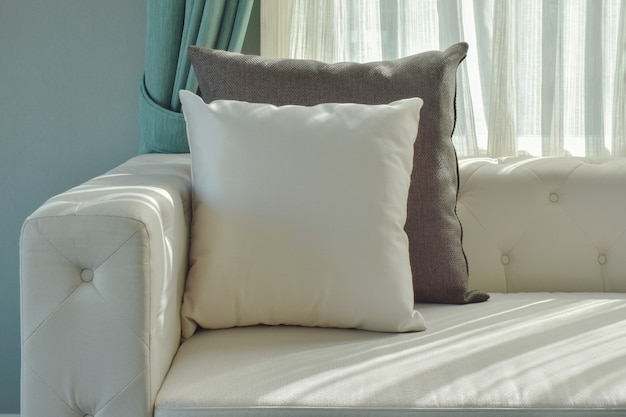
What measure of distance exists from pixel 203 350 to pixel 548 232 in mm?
931

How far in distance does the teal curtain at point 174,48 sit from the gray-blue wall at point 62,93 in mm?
152

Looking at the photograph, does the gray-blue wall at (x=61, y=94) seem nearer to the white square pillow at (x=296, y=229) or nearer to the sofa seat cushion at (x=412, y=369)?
the white square pillow at (x=296, y=229)

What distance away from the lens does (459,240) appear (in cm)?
179

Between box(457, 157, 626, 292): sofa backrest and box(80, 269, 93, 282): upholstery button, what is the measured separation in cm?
98

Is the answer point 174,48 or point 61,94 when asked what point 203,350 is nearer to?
point 174,48

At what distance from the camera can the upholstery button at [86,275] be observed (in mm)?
1287

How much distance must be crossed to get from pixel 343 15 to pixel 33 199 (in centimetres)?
101

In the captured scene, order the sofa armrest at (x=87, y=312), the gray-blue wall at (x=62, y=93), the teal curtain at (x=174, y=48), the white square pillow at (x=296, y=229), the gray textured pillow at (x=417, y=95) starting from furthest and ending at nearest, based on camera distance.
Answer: the gray-blue wall at (x=62, y=93) → the teal curtain at (x=174, y=48) → the gray textured pillow at (x=417, y=95) → the white square pillow at (x=296, y=229) → the sofa armrest at (x=87, y=312)

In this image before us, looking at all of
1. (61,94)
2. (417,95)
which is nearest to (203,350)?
(417,95)

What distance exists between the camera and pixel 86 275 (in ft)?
4.23

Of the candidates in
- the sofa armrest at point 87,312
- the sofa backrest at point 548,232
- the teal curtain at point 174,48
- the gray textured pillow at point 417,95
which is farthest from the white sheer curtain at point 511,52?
the sofa armrest at point 87,312

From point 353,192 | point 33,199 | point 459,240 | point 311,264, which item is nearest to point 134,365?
point 311,264

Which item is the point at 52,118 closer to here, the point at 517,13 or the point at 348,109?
the point at 348,109

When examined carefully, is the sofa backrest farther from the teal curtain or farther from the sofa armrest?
the sofa armrest
